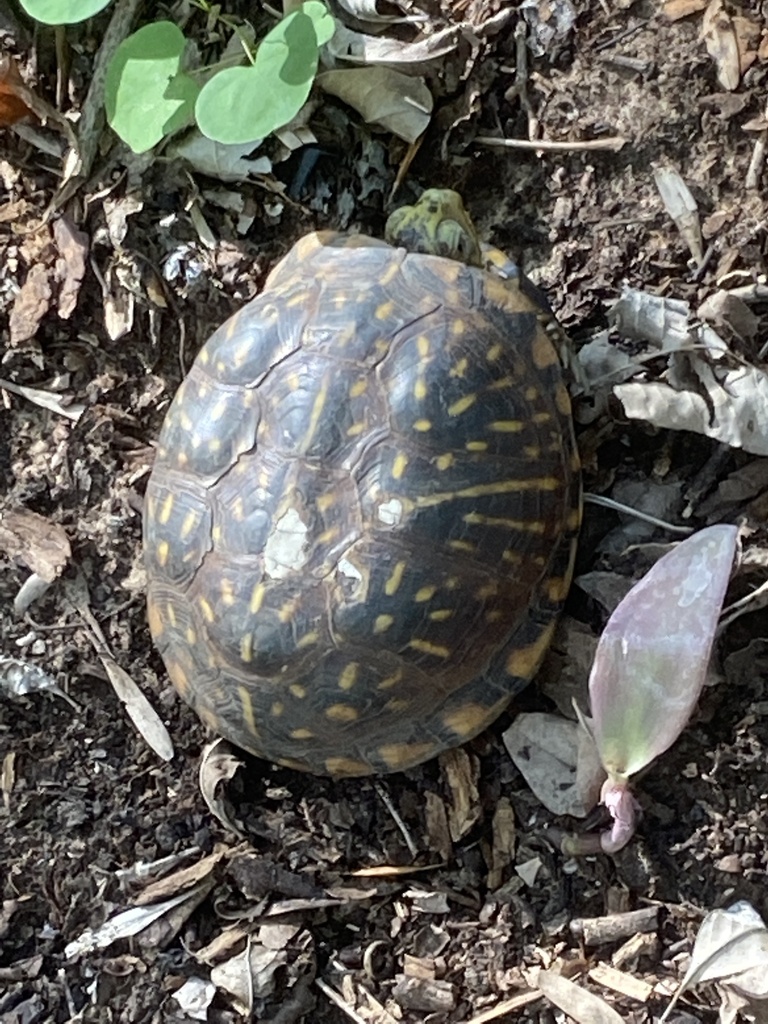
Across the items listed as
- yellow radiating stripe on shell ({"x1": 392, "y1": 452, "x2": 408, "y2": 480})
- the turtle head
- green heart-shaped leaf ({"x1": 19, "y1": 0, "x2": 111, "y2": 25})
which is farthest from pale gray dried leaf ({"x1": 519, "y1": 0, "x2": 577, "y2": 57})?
yellow radiating stripe on shell ({"x1": 392, "y1": 452, "x2": 408, "y2": 480})

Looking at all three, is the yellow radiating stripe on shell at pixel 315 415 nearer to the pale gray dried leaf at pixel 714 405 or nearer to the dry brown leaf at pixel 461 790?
the pale gray dried leaf at pixel 714 405

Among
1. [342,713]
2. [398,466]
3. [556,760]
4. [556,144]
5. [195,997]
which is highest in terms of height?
[556,144]

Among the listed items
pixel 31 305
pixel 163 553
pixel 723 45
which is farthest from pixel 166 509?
pixel 723 45

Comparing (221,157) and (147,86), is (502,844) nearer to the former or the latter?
(221,157)

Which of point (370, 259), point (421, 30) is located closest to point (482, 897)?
point (370, 259)

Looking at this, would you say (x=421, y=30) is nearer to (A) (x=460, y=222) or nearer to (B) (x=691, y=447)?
(A) (x=460, y=222)

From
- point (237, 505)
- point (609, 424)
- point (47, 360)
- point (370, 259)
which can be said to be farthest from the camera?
point (47, 360)
